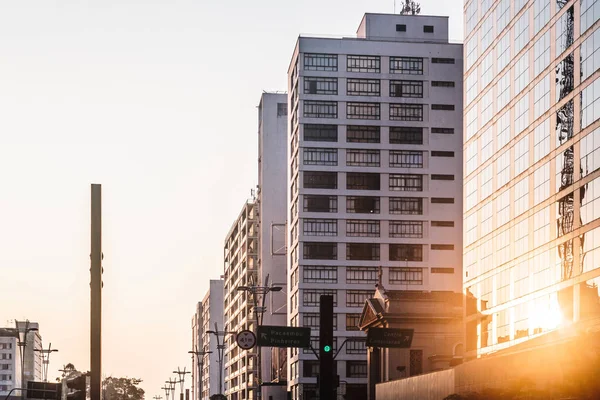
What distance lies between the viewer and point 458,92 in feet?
416

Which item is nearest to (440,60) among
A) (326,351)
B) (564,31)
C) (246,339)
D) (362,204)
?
(362,204)

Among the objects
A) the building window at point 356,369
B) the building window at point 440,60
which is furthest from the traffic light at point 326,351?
the building window at point 440,60

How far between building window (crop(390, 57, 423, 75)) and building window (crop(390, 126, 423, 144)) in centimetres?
635

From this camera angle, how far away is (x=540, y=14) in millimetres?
68125

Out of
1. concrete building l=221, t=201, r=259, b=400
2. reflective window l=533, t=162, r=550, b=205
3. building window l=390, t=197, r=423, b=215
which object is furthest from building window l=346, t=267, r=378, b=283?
reflective window l=533, t=162, r=550, b=205

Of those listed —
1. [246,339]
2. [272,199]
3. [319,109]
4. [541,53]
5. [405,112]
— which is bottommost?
[246,339]

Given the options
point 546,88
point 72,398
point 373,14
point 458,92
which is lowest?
point 72,398

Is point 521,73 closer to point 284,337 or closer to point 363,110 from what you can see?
point 284,337

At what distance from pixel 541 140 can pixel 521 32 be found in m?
8.36

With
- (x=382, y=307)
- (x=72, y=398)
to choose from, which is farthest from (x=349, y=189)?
(x=72, y=398)

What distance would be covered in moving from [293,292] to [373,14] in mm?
33901

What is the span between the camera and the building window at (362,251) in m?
125

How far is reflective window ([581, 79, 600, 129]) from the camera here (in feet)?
193

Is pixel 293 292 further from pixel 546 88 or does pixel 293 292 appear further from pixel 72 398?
pixel 72 398
